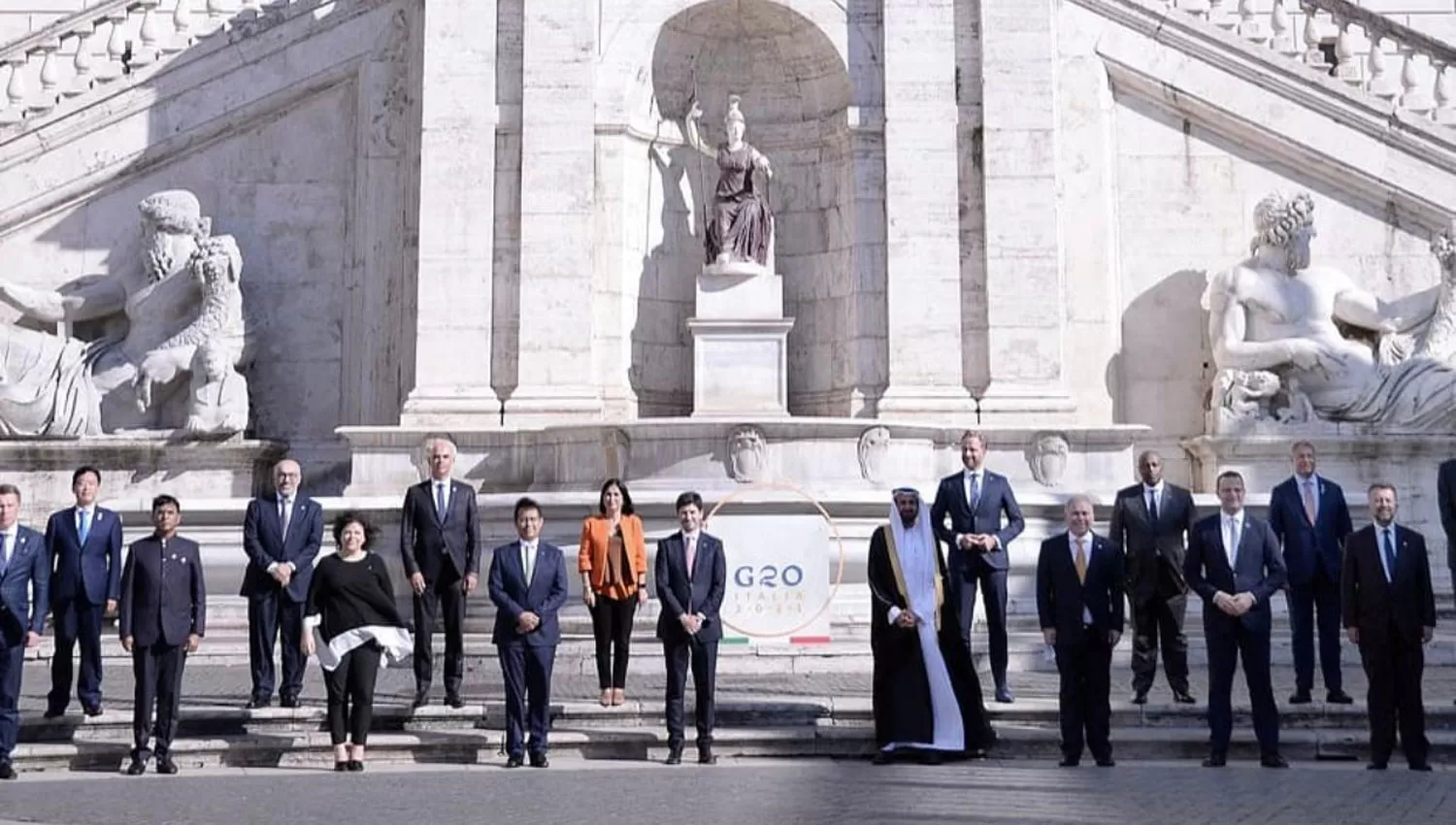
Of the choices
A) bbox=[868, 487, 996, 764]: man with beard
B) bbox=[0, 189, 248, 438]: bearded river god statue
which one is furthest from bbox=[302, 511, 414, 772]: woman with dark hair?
bbox=[0, 189, 248, 438]: bearded river god statue

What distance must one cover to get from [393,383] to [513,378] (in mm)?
1548

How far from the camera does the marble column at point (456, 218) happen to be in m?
18.6

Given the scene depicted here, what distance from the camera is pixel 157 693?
35.1 ft

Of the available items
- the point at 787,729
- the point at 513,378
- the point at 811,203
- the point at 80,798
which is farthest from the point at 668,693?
the point at 811,203

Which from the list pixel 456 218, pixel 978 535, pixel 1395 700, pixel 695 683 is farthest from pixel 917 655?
pixel 456 218

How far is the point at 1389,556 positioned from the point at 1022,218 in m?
8.70

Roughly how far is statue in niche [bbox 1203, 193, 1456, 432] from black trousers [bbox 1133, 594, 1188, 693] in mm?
6581

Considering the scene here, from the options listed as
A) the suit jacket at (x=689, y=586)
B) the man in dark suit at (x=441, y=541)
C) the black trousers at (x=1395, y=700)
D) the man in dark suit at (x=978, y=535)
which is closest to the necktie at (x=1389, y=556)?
the black trousers at (x=1395, y=700)

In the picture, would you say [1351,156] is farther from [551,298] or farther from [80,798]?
[80,798]

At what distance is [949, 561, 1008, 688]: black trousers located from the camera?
39.5 feet

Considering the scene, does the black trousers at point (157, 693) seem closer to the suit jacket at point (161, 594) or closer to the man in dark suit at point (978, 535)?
the suit jacket at point (161, 594)

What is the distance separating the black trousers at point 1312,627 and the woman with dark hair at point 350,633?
6084mm

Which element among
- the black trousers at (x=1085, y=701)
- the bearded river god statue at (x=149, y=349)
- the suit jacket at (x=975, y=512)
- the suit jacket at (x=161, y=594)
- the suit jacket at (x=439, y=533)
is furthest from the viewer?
the bearded river god statue at (x=149, y=349)

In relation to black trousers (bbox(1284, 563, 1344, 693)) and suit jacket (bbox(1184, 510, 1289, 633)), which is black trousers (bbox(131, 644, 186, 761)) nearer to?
suit jacket (bbox(1184, 510, 1289, 633))
